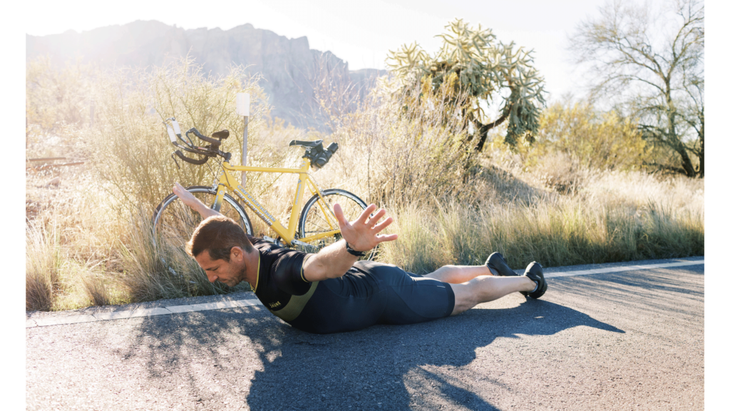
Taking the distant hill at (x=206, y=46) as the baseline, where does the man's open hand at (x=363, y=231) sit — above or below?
below

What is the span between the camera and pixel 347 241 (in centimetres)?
201

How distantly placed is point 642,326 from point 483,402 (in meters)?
1.87

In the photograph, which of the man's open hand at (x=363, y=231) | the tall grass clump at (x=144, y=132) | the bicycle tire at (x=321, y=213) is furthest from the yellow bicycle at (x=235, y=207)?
the man's open hand at (x=363, y=231)

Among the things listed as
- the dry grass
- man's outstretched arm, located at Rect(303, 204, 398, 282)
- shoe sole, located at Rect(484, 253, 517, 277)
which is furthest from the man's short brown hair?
shoe sole, located at Rect(484, 253, 517, 277)

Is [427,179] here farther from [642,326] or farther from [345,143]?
[642,326]

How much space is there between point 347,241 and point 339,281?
1.04 metres

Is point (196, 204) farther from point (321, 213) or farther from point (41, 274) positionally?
point (321, 213)

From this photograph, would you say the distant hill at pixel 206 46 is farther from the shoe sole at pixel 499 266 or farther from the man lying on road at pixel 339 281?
the man lying on road at pixel 339 281

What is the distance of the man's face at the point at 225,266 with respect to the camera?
2.56m

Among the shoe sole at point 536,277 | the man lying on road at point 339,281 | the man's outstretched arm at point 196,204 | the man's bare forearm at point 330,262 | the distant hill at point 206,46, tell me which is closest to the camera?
the man's bare forearm at point 330,262

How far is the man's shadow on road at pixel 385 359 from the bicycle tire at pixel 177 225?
5.33 feet

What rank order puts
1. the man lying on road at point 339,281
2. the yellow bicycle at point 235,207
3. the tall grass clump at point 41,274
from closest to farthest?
the man lying on road at point 339,281 → the tall grass clump at point 41,274 → the yellow bicycle at point 235,207

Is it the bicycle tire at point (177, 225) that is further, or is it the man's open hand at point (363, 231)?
the bicycle tire at point (177, 225)

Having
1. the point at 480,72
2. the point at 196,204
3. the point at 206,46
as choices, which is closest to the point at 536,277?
the point at 196,204
